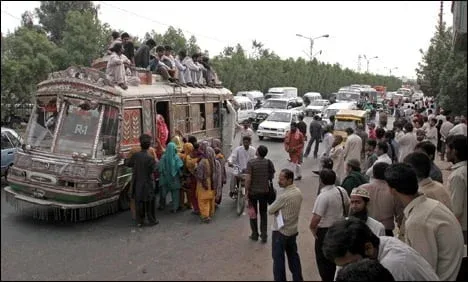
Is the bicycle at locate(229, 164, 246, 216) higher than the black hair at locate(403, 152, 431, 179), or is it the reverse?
the black hair at locate(403, 152, 431, 179)

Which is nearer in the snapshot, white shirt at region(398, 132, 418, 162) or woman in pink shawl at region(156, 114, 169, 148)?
woman in pink shawl at region(156, 114, 169, 148)

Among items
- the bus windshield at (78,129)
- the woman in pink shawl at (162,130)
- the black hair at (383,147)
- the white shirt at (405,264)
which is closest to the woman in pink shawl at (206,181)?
the woman in pink shawl at (162,130)

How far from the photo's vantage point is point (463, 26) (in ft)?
7.66

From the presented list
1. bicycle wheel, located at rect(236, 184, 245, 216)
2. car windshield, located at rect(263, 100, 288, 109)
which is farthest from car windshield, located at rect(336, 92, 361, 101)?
bicycle wheel, located at rect(236, 184, 245, 216)

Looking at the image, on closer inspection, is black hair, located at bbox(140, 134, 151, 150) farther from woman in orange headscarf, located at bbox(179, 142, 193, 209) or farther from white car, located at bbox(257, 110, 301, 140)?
white car, located at bbox(257, 110, 301, 140)

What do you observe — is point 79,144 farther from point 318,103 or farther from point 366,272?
point 318,103

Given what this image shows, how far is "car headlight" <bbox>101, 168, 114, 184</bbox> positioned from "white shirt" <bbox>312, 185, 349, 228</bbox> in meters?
3.45

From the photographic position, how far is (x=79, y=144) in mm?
6645

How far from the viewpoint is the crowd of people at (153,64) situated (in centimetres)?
743

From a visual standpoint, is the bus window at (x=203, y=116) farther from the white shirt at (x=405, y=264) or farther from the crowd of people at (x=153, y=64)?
the white shirt at (x=405, y=264)

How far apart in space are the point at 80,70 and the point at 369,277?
5.71 metres

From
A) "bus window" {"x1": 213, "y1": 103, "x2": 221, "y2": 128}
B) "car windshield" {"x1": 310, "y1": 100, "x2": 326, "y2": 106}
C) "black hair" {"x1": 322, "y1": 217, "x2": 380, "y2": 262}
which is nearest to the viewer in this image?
"black hair" {"x1": 322, "y1": 217, "x2": 380, "y2": 262}

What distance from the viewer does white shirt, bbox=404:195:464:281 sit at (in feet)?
8.84

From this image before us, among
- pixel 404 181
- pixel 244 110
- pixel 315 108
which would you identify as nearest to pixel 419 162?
pixel 404 181
